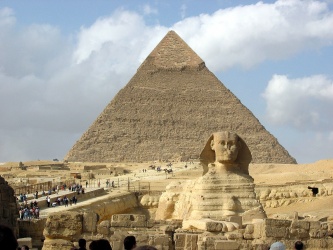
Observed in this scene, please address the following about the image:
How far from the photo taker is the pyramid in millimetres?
172125

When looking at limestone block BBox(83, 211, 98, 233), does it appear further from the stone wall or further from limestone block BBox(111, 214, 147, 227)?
the stone wall

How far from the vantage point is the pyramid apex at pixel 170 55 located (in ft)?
570

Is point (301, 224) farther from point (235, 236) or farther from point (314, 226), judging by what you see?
point (235, 236)

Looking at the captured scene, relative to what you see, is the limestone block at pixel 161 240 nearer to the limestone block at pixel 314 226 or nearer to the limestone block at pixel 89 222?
the limestone block at pixel 89 222

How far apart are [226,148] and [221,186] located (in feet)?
1.71

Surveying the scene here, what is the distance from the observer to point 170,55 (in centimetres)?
17462

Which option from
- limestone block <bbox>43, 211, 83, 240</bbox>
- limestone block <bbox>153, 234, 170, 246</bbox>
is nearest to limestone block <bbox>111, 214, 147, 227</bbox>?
limestone block <bbox>43, 211, 83, 240</bbox>

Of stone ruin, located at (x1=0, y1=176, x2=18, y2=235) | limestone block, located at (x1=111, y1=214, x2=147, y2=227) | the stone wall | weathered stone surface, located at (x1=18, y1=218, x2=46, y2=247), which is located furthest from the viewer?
the stone wall

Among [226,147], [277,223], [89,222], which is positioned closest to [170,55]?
[226,147]

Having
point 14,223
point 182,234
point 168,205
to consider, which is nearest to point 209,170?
point 168,205

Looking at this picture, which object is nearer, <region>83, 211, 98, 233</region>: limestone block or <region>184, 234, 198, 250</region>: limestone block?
<region>184, 234, 198, 250</region>: limestone block

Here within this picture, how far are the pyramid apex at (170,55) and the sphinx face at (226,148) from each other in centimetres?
16167

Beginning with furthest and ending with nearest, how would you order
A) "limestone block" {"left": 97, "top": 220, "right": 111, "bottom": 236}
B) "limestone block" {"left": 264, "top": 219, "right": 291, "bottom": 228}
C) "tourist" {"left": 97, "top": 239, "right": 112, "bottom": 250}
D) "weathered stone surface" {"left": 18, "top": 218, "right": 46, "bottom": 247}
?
"weathered stone surface" {"left": 18, "top": 218, "right": 46, "bottom": 247}
"limestone block" {"left": 97, "top": 220, "right": 111, "bottom": 236}
"limestone block" {"left": 264, "top": 219, "right": 291, "bottom": 228}
"tourist" {"left": 97, "top": 239, "right": 112, "bottom": 250}

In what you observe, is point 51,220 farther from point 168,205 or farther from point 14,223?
point 168,205
